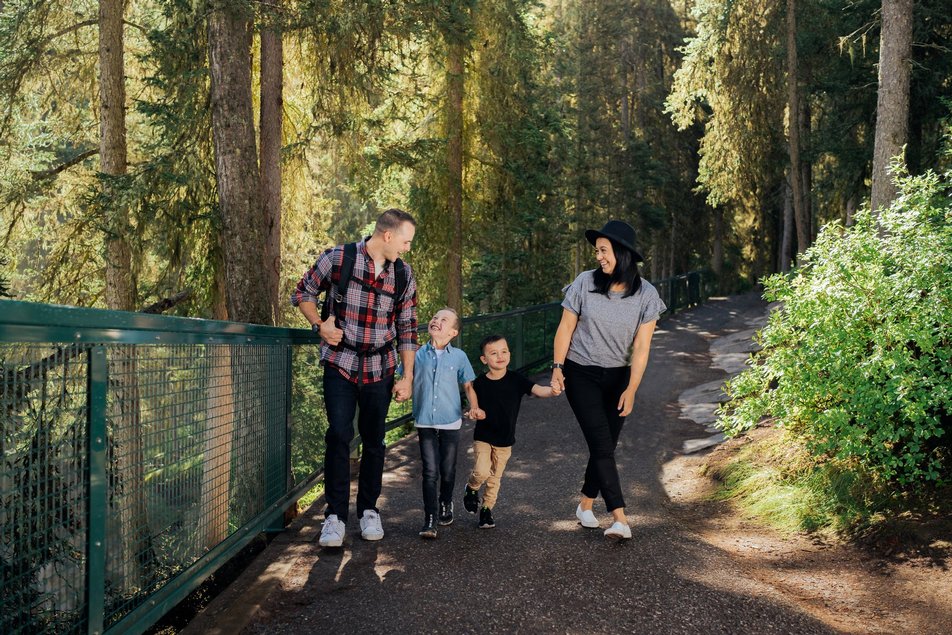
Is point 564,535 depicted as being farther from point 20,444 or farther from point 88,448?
point 20,444

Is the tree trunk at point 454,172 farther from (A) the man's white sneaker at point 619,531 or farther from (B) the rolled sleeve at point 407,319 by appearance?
(A) the man's white sneaker at point 619,531

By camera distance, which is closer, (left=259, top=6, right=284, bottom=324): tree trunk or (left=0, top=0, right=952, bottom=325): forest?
(left=0, top=0, right=952, bottom=325): forest

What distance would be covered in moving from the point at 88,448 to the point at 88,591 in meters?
0.51

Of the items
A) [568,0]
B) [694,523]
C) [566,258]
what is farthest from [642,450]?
[568,0]

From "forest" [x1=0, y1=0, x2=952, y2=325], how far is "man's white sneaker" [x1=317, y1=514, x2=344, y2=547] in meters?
3.03

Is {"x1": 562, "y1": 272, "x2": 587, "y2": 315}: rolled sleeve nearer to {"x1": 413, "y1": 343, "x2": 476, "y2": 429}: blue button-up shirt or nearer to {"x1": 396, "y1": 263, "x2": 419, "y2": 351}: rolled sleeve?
{"x1": 413, "y1": 343, "x2": 476, "y2": 429}: blue button-up shirt

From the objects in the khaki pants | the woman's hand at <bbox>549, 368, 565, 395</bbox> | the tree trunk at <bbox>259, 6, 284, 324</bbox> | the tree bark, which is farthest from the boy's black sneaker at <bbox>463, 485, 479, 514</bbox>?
the tree bark

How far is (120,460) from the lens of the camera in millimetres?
3215

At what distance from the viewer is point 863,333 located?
19.8 feet

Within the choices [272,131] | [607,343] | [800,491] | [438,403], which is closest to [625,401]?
[607,343]

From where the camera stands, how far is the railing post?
9.52 ft

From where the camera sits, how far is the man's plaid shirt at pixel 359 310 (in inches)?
204

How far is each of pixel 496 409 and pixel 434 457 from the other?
54 centimetres

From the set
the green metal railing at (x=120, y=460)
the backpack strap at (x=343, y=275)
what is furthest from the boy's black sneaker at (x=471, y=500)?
the backpack strap at (x=343, y=275)
